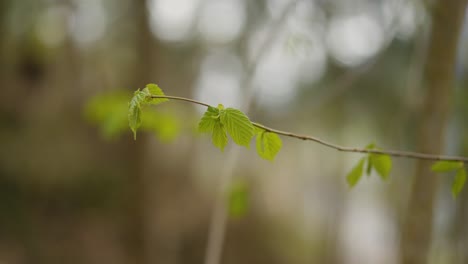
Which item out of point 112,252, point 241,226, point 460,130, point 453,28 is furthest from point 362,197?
point 453,28

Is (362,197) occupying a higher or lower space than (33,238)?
higher

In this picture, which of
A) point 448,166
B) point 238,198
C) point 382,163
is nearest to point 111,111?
point 238,198

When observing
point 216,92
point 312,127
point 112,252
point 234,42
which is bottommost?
point 112,252

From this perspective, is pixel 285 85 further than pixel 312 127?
No

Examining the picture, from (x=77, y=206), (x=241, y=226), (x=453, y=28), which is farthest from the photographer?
(x=241, y=226)

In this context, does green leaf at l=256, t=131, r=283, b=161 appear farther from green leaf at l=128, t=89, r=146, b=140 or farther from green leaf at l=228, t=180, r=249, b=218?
green leaf at l=228, t=180, r=249, b=218

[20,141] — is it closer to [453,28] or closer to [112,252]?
[112,252]

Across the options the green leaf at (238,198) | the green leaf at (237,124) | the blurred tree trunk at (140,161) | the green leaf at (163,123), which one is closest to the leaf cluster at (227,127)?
the green leaf at (237,124)
